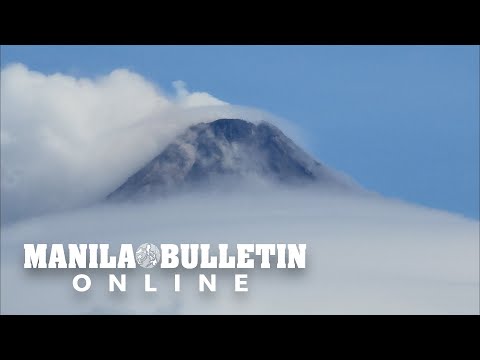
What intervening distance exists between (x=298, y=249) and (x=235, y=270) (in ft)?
3.72

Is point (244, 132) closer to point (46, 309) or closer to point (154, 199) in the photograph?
point (154, 199)

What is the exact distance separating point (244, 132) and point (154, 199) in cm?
205

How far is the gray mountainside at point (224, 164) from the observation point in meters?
15.8

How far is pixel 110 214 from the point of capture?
1559 cm

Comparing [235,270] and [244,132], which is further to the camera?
[244,132]

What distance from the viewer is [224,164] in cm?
1603

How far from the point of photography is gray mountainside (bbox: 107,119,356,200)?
15805 millimetres

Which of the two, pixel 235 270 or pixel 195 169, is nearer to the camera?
pixel 235 270
